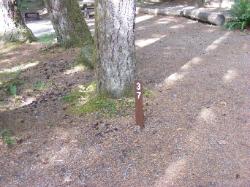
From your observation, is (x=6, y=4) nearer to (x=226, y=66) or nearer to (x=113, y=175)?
(x=226, y=66)

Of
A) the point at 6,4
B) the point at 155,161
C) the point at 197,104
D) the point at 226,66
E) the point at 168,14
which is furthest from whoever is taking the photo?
the point at 168,14

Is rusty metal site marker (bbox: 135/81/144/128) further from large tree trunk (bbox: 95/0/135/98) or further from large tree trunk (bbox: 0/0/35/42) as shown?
large tree trunk (bbox: 0/0/35/42)

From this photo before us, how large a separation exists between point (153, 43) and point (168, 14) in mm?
5403

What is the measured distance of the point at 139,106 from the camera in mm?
5266

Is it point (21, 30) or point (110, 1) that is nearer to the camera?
point (110, 1)

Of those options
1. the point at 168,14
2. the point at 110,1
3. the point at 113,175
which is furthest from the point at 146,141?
the point at 168,14

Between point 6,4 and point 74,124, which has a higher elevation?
point 6,4

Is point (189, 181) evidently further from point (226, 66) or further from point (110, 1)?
point (226, 66)

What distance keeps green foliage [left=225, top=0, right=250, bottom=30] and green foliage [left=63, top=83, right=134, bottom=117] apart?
6.34 metres

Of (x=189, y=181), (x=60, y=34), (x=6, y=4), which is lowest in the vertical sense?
(x=189, y=181)

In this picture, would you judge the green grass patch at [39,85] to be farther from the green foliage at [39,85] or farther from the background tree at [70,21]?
the background tree at [70,21]

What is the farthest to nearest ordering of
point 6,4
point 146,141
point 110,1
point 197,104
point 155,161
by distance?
1. point 6,4
2. point 197,104
3. point 110,1
4. point 146,141
5. point 155,161

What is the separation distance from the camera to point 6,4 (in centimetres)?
1100

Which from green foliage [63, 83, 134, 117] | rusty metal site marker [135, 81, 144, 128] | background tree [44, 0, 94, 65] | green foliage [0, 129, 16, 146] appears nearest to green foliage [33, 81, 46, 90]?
green foliage [63, 83, 134, 117]
